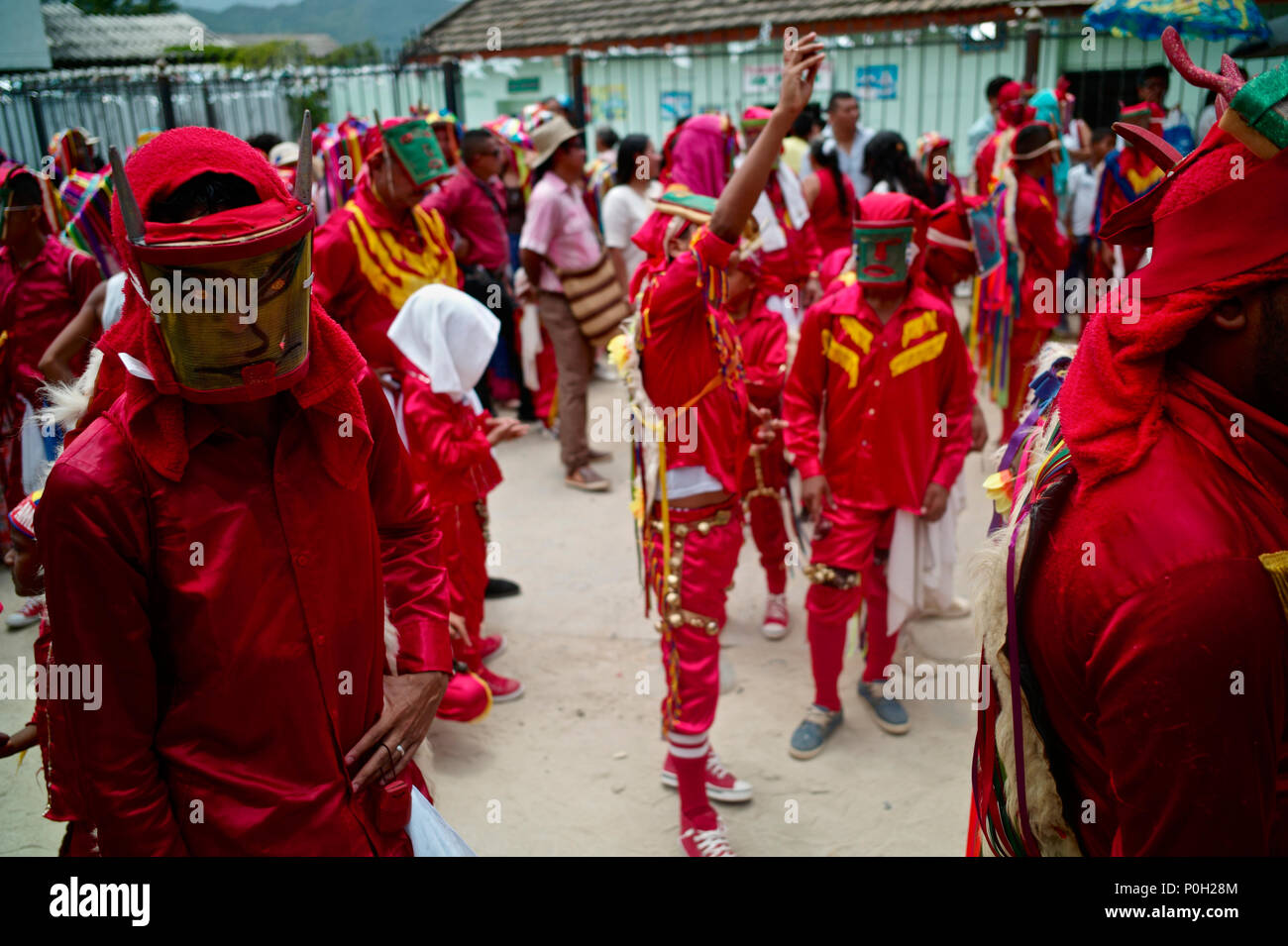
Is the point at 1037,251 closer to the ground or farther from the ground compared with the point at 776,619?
farther from the ground

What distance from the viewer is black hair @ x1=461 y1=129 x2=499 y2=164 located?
24.2ft

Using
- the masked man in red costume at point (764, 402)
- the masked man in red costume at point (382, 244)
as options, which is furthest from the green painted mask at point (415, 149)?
the masked man in red costume at point (764, 402)

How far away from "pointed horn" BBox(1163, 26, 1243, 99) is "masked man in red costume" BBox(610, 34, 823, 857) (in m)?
1.85

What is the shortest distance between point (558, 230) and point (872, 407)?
3.82 meters

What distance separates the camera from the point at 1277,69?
1253mm

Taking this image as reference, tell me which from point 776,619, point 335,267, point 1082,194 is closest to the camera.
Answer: point 335,267

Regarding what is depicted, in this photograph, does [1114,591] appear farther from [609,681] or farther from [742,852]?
[609,681]

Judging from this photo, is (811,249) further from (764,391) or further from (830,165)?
(764,391)

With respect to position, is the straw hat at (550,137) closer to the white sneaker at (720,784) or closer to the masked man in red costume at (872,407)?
the masked man in red costume at (872,407)

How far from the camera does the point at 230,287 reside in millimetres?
1549

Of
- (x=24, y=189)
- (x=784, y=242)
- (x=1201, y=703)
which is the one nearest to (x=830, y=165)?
(x=784, y=242)

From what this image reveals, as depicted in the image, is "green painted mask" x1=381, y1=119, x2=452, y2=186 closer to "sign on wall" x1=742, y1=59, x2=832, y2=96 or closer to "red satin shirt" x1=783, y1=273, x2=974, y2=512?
"red satin shirt" x1=783, y1=273, x2=974, y2=512

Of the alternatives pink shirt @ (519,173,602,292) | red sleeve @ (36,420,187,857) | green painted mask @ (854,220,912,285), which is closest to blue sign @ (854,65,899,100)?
pink shirt @ (519,173,602,292)

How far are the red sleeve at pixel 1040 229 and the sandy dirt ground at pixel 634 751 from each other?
7.28 ft
